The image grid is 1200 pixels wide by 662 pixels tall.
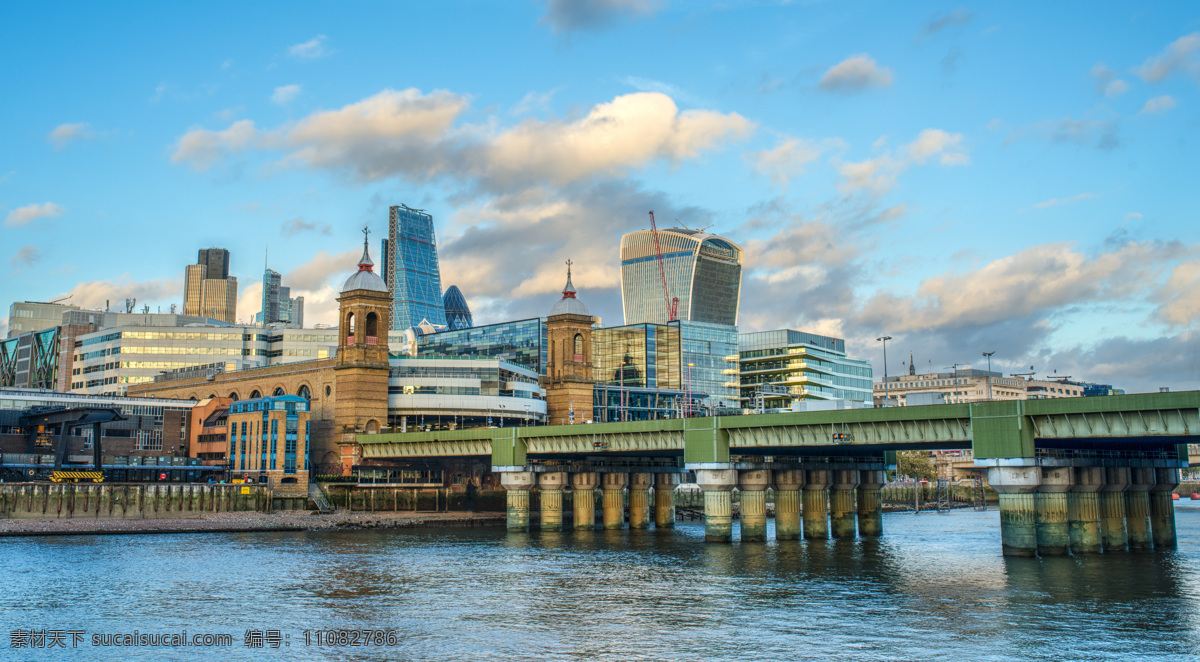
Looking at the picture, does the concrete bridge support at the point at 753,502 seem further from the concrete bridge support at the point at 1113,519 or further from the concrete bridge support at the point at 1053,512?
the concrete bridge support at the point at 1113,519

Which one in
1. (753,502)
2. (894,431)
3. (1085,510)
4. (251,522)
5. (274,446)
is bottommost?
(251,522)

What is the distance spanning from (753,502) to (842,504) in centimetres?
1614

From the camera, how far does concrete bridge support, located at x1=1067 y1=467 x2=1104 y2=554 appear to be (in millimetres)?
81875

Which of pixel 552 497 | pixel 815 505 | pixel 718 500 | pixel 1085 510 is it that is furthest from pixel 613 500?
pixel 1085 510

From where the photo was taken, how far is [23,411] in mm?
140375

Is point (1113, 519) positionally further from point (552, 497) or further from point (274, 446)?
point (274, 446)

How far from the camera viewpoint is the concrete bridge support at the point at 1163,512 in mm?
91500

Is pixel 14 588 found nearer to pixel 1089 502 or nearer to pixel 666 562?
pixel 666 562

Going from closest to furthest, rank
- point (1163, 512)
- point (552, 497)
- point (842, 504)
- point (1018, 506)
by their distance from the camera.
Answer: point (1018, 506) → point (1163, 512) → point (842, 504) → point (552, 497)

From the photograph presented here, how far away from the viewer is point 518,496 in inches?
4884

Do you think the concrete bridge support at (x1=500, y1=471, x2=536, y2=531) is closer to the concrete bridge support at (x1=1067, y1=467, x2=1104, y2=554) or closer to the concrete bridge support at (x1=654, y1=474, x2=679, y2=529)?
the concrete bridge support at (x1=654, y1=474, x2=679, y2=529)

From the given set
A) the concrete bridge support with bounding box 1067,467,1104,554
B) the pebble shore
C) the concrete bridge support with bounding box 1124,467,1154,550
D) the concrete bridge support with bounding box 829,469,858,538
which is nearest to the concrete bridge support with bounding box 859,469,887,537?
the concrete bridge support with bounding box 829,469,858,538

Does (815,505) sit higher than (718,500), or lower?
lower

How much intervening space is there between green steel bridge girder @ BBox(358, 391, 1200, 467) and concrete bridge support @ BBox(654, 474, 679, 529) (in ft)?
35.3
